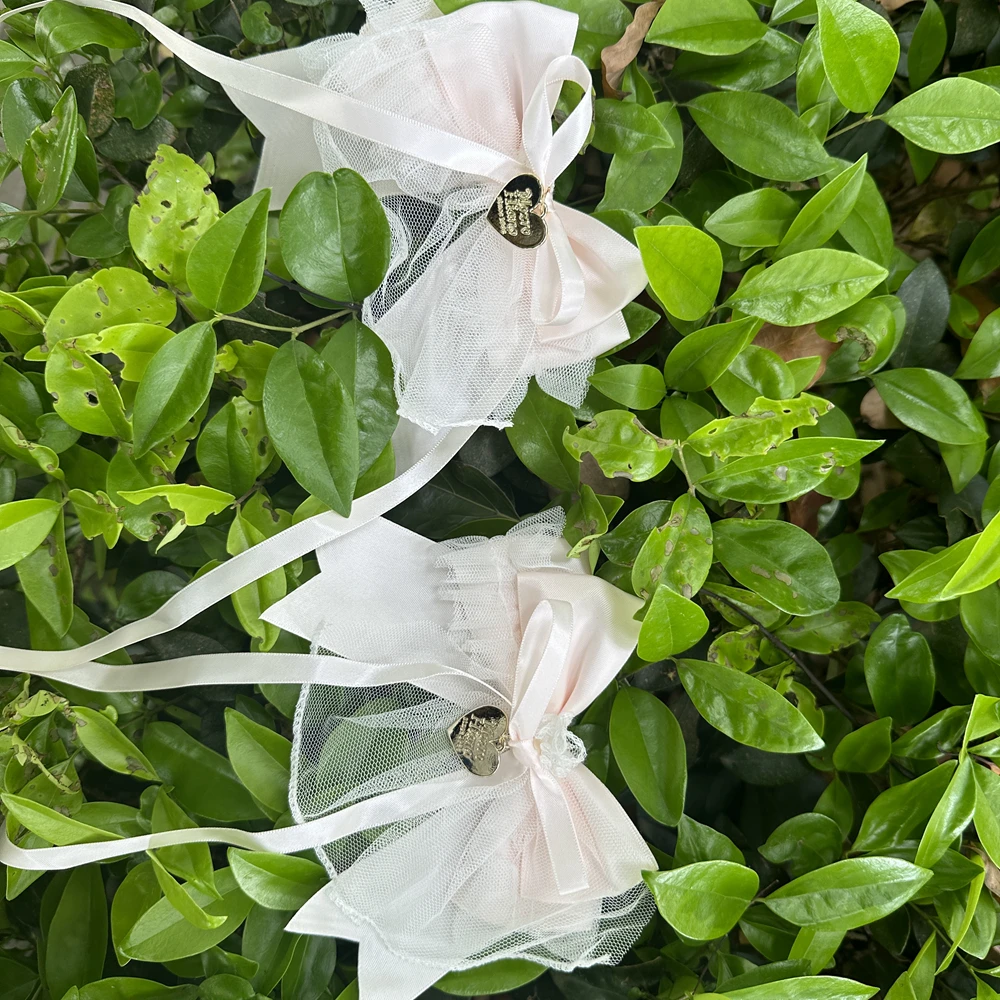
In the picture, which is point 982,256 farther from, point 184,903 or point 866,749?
point 184,903

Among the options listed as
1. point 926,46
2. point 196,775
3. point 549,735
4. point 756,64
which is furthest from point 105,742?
point 926,46

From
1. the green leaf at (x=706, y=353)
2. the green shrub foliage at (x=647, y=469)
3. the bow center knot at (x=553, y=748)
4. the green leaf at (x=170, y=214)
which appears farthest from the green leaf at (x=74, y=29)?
the bow center knot at (x=553, y=748)

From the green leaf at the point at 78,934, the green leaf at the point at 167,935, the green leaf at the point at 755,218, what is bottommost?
the green leaf at the point at 78,934

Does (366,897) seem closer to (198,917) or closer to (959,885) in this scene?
(198,917)

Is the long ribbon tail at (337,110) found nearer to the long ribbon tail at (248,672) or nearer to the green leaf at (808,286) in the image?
the green leaf at (808,286)

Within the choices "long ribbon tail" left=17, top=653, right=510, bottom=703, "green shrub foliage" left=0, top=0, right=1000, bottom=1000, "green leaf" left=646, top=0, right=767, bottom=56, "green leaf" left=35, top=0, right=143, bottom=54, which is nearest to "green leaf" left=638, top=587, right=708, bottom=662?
"green shrub foliage" left=0, top=0, right=1000, bottom=1000

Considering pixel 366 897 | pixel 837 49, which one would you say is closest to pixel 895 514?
pixel 837 49

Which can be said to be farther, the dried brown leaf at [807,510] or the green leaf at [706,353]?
the dried brown leaf at [807,510]

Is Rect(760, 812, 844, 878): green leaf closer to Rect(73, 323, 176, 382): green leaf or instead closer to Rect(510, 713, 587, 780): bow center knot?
Rect(510, 713, 587, 780): bow center knot
